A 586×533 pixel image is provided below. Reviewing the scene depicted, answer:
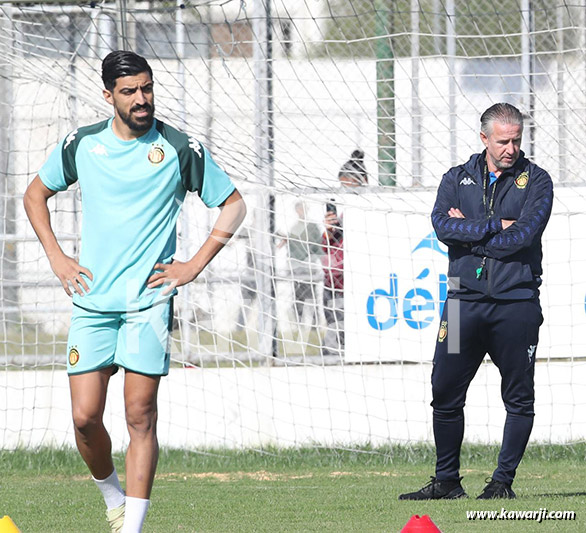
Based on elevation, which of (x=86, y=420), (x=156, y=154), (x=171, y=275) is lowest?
(x=86, y=420)

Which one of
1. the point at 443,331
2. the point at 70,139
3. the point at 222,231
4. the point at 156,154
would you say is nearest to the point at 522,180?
the point at 443,331

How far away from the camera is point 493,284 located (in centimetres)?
605

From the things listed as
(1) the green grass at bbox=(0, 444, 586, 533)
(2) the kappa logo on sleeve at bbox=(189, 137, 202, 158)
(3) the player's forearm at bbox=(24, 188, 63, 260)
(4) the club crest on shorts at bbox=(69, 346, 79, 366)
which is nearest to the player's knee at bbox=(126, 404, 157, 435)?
(4) the club crest on shorts at bbox=(69, 346, 79, 366)

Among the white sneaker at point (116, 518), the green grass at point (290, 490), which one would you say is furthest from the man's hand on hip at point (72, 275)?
the green grass at point (290, 490)

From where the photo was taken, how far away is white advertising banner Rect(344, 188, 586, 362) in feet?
28.6

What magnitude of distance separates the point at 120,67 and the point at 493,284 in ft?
7.51

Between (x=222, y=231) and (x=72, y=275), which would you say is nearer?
(x=72, y=275)

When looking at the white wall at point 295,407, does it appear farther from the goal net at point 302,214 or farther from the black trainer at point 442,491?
the black trainer at point 442,491

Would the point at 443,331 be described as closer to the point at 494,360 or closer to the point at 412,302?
the point at 494,360

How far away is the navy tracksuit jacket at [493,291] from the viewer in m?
6.03

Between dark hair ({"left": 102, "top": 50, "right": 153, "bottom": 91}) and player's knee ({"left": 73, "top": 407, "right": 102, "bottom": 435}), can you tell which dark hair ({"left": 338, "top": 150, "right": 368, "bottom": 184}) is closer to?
dark hair ({"left": 102, "top": 50, "right": 153, "bottom": 91})

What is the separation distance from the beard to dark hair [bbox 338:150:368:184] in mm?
4571

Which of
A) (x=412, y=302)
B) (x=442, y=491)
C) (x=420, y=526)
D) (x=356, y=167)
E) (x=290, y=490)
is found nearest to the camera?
(x=420, y=526)

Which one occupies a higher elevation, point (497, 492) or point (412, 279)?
point (412, 279)
